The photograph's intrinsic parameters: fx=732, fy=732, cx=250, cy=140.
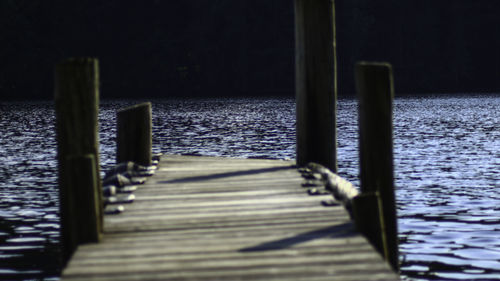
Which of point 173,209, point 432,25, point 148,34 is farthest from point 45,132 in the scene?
point 432,25

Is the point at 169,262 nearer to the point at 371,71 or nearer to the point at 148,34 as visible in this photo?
the point at 371,71

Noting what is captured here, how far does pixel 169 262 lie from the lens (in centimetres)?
462

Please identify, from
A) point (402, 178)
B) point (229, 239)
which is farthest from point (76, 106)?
point (402, 178)

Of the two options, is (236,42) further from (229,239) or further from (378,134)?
(229,239)

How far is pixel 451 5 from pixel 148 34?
34.9 metres

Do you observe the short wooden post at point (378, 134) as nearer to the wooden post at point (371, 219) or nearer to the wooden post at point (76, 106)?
the wooden post at point (371, 219)

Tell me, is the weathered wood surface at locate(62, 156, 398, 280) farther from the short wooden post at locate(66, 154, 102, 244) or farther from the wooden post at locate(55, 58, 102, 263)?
the wooden post at locate(55, 58, 102, 263)

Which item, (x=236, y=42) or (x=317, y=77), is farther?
(x=236, y=42)

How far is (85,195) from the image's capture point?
5059 mm

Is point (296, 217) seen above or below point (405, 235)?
above

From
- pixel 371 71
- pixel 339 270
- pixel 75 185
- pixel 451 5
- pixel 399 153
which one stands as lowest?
pixel 399 153

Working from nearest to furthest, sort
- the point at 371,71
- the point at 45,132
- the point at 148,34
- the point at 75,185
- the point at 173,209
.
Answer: the point at 75,185, the point at 371,71, the point at 173,209, the point at 45,132, the point at 148,34

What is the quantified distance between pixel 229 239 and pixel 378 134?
57.8 inches

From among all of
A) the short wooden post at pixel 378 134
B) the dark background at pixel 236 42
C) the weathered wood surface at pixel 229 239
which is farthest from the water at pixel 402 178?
the dark background at pixel 236 42
